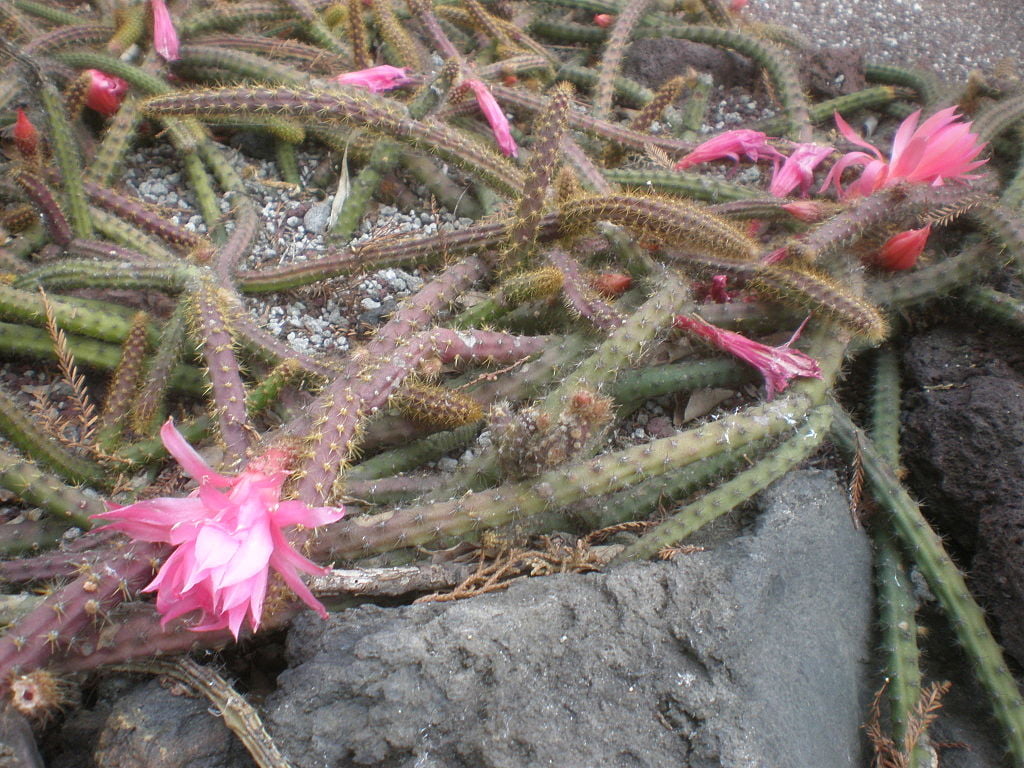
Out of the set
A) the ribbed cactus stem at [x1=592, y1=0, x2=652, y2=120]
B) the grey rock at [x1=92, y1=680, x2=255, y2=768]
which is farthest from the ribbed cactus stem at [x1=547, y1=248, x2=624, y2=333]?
the grey rock at [x1=92, y1=680, x2=255, y2=768]

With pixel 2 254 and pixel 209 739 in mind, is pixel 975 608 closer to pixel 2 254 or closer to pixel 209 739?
pixel 209 739

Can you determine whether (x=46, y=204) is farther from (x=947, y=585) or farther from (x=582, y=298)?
(x=947, y=585)

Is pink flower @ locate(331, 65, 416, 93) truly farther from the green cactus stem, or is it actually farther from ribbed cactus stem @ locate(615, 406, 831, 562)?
ribbed cactus stem @ locate(615, 406, 831, 562)

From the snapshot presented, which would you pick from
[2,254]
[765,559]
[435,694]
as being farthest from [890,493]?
[2,254]

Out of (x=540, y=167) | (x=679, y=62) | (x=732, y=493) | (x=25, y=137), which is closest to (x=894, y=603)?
(x=732, y=493)

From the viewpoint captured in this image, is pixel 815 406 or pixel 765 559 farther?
pixel 815 406

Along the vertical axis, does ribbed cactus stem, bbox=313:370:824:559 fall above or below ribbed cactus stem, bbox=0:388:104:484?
above

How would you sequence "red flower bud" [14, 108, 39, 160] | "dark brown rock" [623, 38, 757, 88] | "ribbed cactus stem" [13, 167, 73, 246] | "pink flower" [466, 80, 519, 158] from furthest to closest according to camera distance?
"dark brown rock" [623, 38, 757, 88], "pink flower" [466, 80, 519, 158], "red flower bud" [14, 108, 39, 160], "ribbed cactus stem" [13, 167, 73, 246]

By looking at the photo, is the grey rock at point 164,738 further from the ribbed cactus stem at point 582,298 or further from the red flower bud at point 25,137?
the red flower bud at point 25,137
